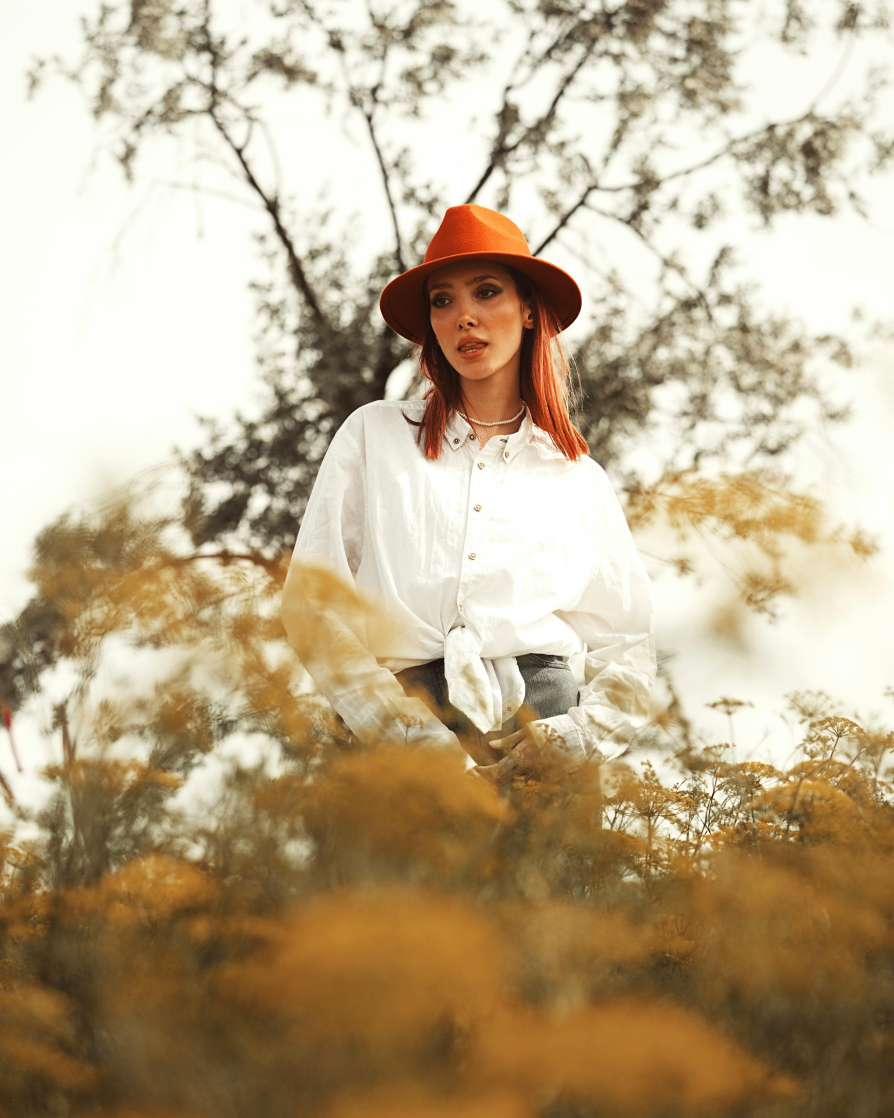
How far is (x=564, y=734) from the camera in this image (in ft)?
4.29

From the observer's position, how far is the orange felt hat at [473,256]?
154cm

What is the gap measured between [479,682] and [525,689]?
11 cm

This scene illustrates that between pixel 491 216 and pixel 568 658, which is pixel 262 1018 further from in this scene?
pixel 491 216

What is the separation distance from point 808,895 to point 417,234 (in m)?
3.06

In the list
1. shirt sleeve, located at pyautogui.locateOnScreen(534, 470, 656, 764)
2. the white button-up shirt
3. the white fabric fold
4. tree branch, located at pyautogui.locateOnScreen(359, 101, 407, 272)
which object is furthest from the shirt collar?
tree branch, located at pyautogui.locateOnScreen(359, 101, 407, 272)

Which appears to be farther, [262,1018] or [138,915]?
[138,915]

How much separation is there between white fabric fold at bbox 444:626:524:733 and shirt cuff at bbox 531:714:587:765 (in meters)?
0.06

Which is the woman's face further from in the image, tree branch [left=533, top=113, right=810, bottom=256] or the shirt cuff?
tree branch [left=533, top=113, right=810, bottom=256]

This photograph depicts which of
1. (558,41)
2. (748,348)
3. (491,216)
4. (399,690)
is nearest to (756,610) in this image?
(399,690)

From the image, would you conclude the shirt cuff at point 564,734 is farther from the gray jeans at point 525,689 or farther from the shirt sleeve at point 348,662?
the shirt sleeve at point 348,662

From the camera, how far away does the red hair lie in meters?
1.60

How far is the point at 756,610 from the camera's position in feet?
4.39

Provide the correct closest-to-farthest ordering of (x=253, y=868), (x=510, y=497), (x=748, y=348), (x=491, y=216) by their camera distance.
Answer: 1. (x=253, y=868)
2. (x=510, y=497)
3. (x=491, y=216)
4. (x=748, y=348)

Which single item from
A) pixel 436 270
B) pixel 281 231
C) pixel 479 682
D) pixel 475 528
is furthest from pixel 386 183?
pixel 479 682
